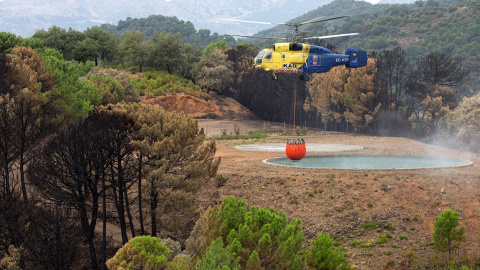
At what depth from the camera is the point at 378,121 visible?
73812 mm

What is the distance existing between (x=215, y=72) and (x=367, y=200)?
223ft

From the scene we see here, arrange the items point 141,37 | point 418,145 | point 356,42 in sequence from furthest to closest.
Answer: point 356,42 < point 141,37 < point 418,145

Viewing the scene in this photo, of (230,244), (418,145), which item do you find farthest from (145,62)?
(230,244)

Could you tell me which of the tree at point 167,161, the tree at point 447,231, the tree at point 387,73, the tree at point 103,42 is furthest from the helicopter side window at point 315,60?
the tree at point 103,42

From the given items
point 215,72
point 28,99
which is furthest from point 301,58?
point 215,72

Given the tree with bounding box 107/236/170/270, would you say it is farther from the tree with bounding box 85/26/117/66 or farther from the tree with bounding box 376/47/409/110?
the tree with bounding box 85/26/117/66

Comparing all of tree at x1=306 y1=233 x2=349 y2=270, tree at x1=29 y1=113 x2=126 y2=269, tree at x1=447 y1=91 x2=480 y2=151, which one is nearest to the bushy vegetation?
tree at x1=447 y1=91 x2=480 y2=151

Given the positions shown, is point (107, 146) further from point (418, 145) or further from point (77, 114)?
point (418, 145)

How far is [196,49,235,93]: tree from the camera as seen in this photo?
323 feet

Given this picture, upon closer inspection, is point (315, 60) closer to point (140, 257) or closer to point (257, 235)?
point (257, 235)

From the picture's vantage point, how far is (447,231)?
2636cm

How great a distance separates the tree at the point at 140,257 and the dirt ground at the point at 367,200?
32.4 feet

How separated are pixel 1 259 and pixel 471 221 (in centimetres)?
2384

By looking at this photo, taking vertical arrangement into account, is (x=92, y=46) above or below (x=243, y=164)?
above
